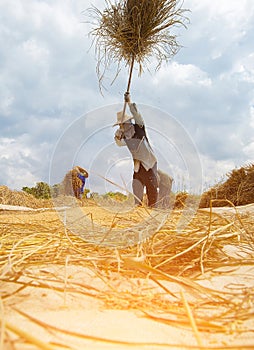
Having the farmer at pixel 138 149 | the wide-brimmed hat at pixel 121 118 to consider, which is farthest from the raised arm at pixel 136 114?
the wide-brimmed hat at pixel 121 118

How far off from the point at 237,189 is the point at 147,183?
206 centimetres

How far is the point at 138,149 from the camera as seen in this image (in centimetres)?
373

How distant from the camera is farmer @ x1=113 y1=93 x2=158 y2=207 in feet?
11.6

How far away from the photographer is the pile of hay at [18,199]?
269 inches

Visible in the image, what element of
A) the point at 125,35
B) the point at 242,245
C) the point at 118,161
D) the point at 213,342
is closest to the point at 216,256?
the point at 242,245

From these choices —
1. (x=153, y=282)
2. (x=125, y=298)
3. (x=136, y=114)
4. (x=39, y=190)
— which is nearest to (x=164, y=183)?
(x=136, y=114)

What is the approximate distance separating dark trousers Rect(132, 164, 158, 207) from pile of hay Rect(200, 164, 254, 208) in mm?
1419

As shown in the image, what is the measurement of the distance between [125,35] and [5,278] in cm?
293

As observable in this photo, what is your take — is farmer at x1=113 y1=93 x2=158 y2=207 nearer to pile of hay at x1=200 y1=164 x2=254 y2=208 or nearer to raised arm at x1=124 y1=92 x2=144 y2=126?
raised arm at x1=124 y1=92 x2=144 y2=126

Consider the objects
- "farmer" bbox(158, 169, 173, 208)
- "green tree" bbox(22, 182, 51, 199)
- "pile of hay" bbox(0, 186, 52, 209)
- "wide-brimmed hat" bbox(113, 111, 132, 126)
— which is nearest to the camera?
"wide-brimmed hat" bbox(113, 111, 132, 126)

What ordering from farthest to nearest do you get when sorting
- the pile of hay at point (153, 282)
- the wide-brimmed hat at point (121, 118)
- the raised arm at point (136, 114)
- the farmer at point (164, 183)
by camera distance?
the farmer at point (164, 183)
the raised arm at point (136, 114)
the wide-brimmed hat at point (121, 118)
the pile of hay at point (153, 282)

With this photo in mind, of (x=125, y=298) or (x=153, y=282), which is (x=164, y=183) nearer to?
(x=153, y=282)

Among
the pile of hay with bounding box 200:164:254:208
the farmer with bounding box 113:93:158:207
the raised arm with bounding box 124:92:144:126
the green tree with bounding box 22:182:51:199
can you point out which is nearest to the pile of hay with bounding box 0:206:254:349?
the farmer with bounding box 113:93:158:207

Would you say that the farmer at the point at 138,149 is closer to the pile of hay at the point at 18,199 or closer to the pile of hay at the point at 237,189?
the pile of hay at the point at 237,189
